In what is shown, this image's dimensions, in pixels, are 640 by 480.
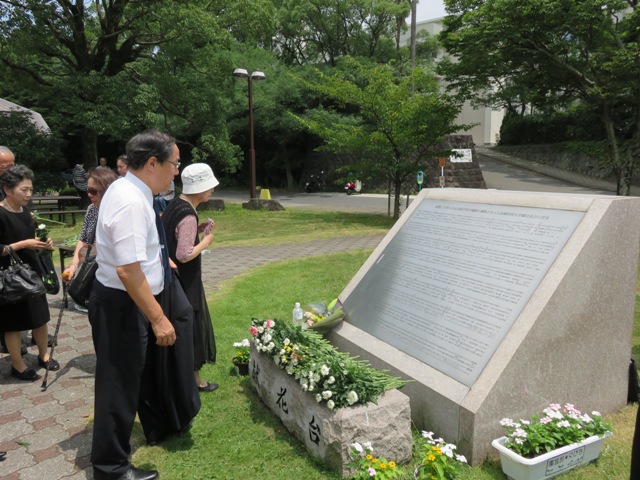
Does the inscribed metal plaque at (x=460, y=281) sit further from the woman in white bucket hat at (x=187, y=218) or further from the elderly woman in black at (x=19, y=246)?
the elderly woman in black at (x=19, y=246)

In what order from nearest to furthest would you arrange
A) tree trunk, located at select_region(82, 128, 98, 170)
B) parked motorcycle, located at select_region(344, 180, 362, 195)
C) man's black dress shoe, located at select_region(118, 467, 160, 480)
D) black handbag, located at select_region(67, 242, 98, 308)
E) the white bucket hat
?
man's black dress shoe, located at select_region(118, 467, 160, 480) → the white bucket hat → black handbag, located at select_region(67, 242, 98, 308) → tree trunk, located at select_region(82, 128, 98, 170) → parked motorcycle, located at select_region(344, 180, 362, 195)

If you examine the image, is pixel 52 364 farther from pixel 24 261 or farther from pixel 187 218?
pixel 187 218

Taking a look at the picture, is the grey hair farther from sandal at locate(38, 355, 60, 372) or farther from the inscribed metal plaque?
the inscribed metal plaque

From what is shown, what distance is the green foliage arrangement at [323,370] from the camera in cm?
264

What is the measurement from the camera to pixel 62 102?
15.2 meters

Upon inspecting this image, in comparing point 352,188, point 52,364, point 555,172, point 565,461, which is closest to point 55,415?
point 52,364

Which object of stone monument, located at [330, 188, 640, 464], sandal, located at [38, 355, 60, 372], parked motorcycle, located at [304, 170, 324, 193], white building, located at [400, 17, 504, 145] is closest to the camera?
stone monument, located at [330, 188, 640, 464]

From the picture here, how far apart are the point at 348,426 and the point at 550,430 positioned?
112 centimetres

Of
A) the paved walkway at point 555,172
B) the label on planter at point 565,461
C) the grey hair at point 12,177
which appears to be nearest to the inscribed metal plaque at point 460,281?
the label on planter at point 565,461

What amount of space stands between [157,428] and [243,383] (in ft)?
3.19

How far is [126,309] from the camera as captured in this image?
2.46 m

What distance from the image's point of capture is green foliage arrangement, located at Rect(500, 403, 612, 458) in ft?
8.32

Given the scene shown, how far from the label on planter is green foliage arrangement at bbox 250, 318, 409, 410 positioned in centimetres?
86

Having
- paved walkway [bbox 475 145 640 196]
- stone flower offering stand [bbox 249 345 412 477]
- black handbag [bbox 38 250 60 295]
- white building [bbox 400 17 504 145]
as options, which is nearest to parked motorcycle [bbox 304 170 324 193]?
paved walkway [bbox 475 145 640 196]
